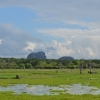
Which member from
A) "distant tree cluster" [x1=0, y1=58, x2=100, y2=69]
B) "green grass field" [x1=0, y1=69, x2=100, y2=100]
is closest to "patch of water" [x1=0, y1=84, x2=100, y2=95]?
"green grass field" [x1=0, y1=69, x2=100, y2=100]

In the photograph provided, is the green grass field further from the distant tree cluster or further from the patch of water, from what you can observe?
the distant tree cluster

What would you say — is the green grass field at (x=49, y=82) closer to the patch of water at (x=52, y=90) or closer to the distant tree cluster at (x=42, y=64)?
the patch of water at (x=52, y=90)

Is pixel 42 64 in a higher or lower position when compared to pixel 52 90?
higher

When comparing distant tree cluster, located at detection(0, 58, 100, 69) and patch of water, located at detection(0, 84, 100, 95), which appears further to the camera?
distant tree cluster, located at detection(0, 58, 100, 69)

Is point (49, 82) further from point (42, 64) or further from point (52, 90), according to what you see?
Answer: point (42, 64)

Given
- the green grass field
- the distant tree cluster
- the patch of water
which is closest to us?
the green grass field

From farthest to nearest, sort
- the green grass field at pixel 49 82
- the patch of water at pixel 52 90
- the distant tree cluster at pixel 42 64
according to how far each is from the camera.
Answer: the distant tree cluster at pixel 42 64, the patch of water at pixel 52 90, the green grass field at pixel 49 82

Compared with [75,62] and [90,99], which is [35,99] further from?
[75,62]

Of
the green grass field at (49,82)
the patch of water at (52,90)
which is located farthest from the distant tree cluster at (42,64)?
the patch of water at (52,90)

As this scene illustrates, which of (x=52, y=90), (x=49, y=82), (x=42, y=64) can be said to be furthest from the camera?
(x=42, y=64)

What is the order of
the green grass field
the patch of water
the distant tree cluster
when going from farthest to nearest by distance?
the distant tree cluster, the patch of water, the green grass field

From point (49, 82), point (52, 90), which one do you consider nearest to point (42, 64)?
point (49, 82)

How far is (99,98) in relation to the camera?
28.0 m

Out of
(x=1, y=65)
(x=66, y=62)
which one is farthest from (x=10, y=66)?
(x=66, y=62)
